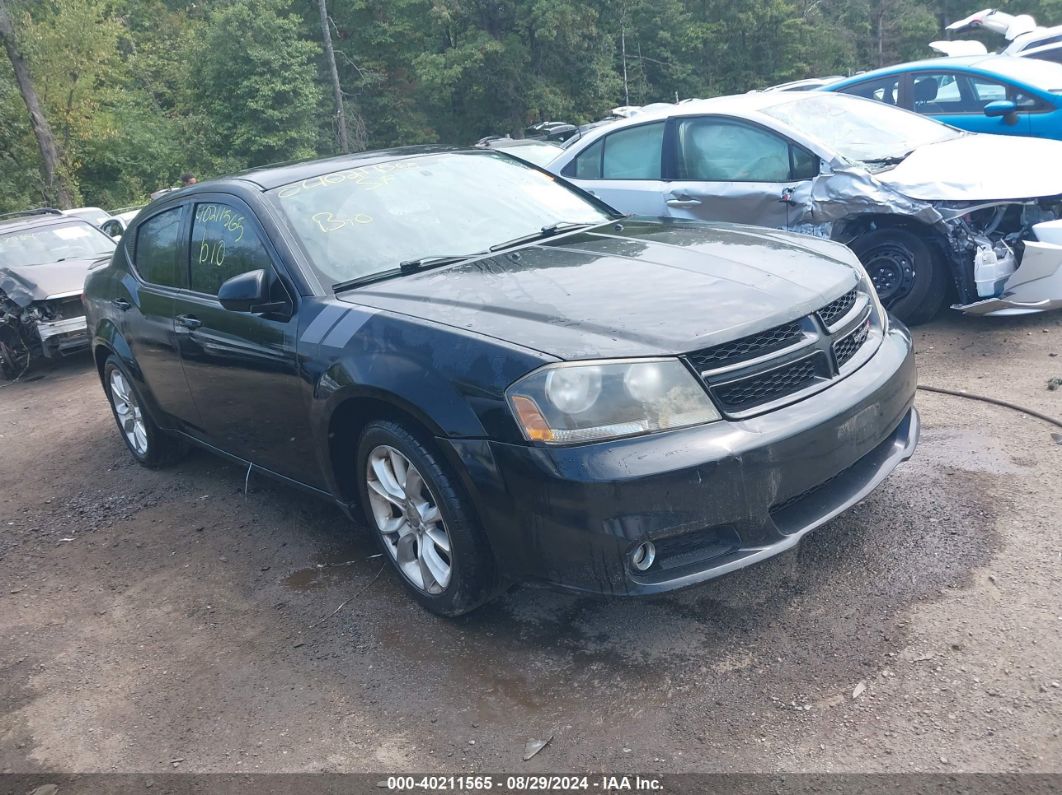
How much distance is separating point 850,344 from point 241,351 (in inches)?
100

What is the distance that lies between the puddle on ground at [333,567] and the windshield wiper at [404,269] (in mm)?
1227

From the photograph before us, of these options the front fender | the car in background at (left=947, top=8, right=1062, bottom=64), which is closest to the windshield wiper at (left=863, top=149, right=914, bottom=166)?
the front fender

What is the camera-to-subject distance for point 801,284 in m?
3.25

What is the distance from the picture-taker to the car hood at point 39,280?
29.7 ft

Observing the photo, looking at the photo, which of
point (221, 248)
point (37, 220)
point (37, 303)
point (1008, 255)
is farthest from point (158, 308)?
point (37, 220)

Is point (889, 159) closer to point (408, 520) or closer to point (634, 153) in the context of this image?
point (634, 153)

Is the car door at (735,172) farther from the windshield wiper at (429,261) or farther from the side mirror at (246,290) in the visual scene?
the side mirror at (246,290)

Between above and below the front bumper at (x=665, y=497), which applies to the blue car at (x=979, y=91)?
above

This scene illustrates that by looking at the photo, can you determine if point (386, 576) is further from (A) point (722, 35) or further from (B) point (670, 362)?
(A) point (722, 35)

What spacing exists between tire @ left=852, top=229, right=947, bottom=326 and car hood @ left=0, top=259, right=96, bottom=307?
7.39m

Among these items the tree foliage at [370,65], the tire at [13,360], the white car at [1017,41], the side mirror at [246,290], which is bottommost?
the tire at [13,360]

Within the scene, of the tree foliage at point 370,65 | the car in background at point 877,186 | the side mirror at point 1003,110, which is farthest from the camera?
the tree foliage at point 370,65

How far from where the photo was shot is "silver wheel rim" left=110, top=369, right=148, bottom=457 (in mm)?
5512

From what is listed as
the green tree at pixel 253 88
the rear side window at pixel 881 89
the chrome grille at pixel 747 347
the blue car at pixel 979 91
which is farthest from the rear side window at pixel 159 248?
the green tree at pixel 253 88
